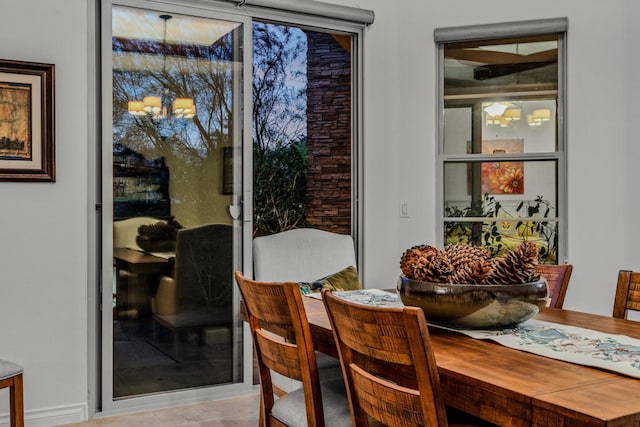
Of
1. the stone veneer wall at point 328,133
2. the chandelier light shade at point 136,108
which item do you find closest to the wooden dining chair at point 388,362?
the chandelier light shade at point 136,108

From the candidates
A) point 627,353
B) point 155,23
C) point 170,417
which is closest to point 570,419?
point 627,353

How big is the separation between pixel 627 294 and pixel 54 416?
8.76 ft

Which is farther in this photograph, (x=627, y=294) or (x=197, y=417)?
(x=197, y=417)

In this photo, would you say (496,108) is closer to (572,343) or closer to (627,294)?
(627,294)

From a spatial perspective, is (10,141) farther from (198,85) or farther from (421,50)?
(421,50)

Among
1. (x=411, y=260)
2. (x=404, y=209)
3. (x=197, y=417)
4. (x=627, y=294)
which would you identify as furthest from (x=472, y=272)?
(x=404, y=209)

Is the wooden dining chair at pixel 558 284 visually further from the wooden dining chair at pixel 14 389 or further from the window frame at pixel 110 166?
the wooden dining chair at pixel 14 389

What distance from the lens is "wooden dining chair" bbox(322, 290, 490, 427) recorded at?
131 cm

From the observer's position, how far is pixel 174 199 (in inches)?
139

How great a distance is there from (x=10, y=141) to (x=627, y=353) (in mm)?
2808

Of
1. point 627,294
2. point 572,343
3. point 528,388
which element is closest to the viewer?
point 528,388

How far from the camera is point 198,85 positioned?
3623mm

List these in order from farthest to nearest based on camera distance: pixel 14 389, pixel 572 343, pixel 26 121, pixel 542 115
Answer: pixel 542 115
pixel 26 121
pixel 14 389
pixel 572 343

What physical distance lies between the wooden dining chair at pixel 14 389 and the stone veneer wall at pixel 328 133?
6.06ft
